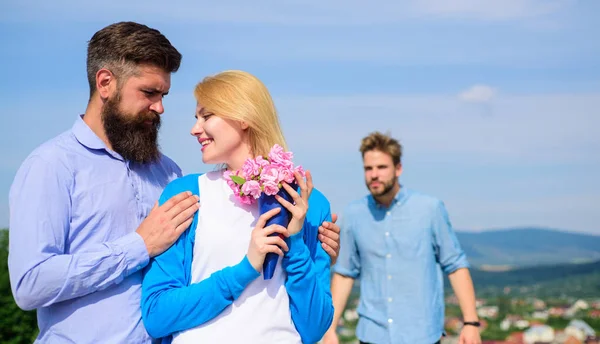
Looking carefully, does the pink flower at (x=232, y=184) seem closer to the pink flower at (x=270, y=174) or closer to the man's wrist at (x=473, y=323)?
the pink flower at (x=270, y=174)

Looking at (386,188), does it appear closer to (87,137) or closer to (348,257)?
(348,257)

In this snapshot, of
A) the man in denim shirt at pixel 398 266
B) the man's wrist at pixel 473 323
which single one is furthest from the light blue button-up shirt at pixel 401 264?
the man's wrist at pixel 473 323

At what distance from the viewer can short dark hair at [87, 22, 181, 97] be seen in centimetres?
321

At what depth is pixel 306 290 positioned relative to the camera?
2.92m

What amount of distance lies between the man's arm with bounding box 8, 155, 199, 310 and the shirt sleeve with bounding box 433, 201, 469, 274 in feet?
13.4

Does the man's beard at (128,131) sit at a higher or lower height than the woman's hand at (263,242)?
higher

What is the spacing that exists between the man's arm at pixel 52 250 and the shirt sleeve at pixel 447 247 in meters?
4.08

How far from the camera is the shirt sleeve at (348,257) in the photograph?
22.6 ft

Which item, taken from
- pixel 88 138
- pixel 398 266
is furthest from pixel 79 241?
pixel 398 266

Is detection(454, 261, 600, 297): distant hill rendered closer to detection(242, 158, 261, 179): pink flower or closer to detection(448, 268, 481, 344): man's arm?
detection(448, 268, 481, 344): man's arm

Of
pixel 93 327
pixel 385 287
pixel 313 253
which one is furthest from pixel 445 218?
pixel 93 327

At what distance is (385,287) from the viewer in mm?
6586

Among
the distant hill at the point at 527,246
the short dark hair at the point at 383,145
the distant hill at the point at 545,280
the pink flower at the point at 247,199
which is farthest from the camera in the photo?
the distant hill at the point at 527,246

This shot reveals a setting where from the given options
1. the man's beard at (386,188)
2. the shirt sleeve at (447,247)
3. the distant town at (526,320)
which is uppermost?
the man's beard at (386,188)
